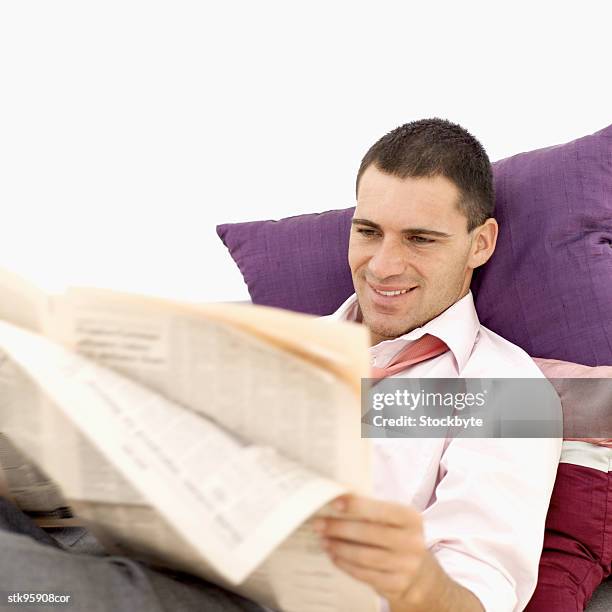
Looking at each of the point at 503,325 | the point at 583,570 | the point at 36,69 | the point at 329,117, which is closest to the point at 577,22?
the point at 329,117

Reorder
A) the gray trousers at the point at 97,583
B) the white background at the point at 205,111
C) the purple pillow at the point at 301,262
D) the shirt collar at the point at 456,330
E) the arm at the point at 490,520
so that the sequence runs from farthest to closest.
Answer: the white background at the point at 205,111
the purple pillow at the point at 301,262
the shirt collar at the point at 456,330
the arm at the point at 490,520
the gray trousers at the point at 97,583

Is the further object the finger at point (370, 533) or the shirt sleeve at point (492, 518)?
the shirt sleeve at point (492, 518)

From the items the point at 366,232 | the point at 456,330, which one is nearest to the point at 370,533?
the point at 456,330

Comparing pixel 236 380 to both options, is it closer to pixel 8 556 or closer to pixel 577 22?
pixel 8 556

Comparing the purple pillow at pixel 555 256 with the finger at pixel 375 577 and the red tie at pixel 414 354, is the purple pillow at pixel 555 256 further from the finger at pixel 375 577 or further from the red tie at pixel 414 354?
the finger at pixel 375 577

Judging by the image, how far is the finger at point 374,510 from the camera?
1.78 ft

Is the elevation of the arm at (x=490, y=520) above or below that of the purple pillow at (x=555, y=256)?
below

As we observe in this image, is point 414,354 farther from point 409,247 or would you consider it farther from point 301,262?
point 301,262

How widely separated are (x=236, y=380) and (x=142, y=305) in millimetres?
99

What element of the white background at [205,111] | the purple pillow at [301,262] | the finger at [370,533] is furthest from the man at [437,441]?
the white background at [205,111]

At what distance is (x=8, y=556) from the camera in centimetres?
66

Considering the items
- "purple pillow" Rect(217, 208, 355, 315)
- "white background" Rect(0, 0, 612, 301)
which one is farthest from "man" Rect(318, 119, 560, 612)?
"white background" Rect(0, 0, 612, 301)

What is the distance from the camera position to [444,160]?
1186 mm

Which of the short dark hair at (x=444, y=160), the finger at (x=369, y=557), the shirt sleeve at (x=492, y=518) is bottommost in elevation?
the shirt sleeve at (x=492, y=518)
